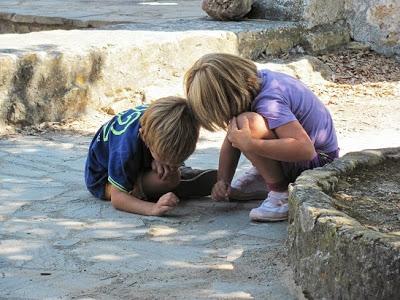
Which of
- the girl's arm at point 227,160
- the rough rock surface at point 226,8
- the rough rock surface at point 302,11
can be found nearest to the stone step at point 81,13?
the rough rock surface at point 226,8

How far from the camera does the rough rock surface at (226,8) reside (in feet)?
24.7

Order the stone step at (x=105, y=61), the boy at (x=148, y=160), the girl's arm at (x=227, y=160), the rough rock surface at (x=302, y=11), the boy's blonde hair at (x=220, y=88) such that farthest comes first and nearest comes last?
1. the rough rock surface at (x=302, y=11)
2. the stone step at (x=105, y=61)
3. the girl's arm at (x=227, y=160)
4. the boy at (x=148, y=160)
5. the boy's blonde hair at (x=220, y=88)

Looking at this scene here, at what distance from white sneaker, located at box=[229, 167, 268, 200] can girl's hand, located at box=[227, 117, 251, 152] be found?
44 cm

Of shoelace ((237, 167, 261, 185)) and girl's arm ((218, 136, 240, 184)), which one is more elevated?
girl's arm ((218, 136, 240, 184))

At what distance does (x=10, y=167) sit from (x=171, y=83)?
1863 millimetres

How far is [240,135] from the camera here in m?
3.64

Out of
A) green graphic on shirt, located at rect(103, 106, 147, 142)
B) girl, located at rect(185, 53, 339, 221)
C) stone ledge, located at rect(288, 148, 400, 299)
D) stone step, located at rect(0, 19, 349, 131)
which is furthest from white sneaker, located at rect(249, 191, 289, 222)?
stone step, located at rect(0, 19, 349, 131)

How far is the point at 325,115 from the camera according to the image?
12.8 feet

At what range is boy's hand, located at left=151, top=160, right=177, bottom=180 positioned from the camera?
3871 millimetres

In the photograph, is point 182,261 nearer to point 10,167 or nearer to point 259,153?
point 259,153

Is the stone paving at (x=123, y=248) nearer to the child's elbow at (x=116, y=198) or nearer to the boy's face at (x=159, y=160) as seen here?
the child's elbow at (x=116, y=198)

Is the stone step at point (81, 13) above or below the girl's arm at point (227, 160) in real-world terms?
below

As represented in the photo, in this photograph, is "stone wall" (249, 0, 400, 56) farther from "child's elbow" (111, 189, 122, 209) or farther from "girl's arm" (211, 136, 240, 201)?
"child's elbow" (111, 189, 122, 209)

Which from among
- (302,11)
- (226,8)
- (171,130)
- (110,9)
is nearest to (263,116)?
(171,130)
